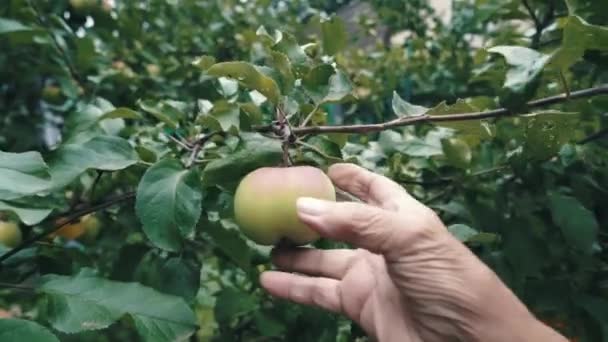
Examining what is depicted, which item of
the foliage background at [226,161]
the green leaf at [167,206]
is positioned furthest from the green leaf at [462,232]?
the green leaf at [167,206]

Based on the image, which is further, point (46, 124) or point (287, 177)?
point (46, 124)

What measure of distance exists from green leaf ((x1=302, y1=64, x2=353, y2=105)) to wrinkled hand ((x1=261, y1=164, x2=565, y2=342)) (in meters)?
0.11

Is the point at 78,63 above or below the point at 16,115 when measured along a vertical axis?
above

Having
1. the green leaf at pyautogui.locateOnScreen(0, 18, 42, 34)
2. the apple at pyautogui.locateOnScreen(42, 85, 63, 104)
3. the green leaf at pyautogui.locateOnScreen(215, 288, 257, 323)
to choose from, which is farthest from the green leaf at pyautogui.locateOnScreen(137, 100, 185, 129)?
the apple at pyautogui.locateOnScreen(42, 85, 63, 104)

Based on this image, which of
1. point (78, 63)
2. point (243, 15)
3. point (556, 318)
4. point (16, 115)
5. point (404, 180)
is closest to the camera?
point (404, 180)

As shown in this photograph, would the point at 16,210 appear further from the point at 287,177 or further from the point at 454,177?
the point at 454,177

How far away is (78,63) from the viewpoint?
2.03m

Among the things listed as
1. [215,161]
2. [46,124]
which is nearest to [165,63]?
[46,124]

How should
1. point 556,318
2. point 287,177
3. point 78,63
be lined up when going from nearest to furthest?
1. point 287,177
2. point 556,318
3. point 78,63

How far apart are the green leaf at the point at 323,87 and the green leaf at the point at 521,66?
9.3 inches

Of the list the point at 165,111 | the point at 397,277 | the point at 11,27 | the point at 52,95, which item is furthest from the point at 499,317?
the point at 52,95

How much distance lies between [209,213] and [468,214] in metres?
0.61

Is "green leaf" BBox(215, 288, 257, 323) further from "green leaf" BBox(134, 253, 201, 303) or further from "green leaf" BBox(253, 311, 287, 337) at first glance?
"green leaf" BBox(134, 253, 201, 303)

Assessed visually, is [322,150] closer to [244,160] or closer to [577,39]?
[244,160]
